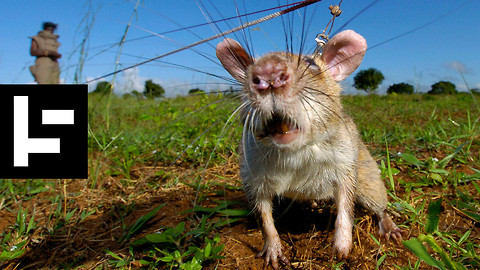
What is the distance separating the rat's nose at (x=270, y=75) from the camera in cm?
147

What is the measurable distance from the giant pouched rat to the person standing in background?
29.9 feet

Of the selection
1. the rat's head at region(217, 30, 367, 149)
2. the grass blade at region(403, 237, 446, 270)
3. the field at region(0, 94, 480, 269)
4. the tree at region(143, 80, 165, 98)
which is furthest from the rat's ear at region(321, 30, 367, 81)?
the tree at region(143, 80, 165, 98)

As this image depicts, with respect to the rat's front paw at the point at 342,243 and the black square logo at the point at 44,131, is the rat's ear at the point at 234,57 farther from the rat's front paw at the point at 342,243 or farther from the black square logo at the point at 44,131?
the black square logo at the point at 44,131

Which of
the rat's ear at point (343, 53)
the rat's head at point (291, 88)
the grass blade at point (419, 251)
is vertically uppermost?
the rat's ear at point (343, 53)

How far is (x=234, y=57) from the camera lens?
1.93m

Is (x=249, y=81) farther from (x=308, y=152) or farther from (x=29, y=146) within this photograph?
(x=29, y=146)

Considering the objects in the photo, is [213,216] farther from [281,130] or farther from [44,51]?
[44,51]

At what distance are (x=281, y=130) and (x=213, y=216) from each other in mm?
1195

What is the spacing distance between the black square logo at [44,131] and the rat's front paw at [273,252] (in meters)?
2.44

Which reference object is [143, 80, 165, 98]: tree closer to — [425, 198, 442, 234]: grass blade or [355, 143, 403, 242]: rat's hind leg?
[355, 143, 403, 242]: rat's hind leg

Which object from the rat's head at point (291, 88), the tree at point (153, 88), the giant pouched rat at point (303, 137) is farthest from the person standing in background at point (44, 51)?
the rat's head at point (291, 88)

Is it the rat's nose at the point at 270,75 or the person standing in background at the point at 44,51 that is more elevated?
the person standing in background at the point at 44,51

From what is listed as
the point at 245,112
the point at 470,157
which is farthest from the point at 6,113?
the point at 470,157

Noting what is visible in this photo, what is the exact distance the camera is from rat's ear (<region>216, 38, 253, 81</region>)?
189 centimetres
